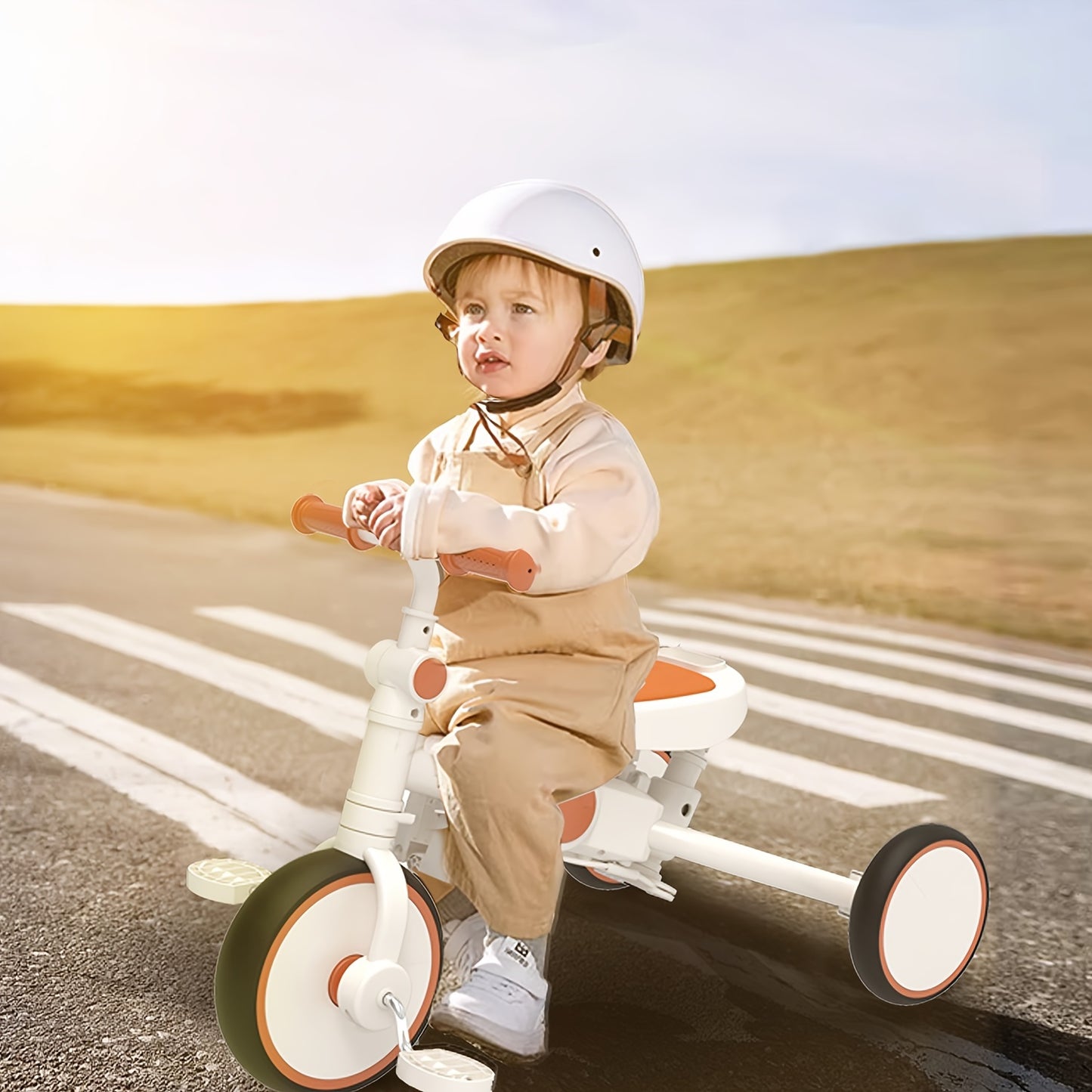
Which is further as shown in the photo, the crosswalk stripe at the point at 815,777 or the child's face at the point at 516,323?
the crosswalk stripe at the point at 815,777

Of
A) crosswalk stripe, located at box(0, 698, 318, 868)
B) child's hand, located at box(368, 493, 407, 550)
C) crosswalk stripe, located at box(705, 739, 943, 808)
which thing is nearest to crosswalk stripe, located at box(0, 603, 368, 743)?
crosswalk stripe, located at box(0, 698, 318, 868)

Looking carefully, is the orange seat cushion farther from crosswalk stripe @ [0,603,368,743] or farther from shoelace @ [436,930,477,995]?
crosswalk stripe @ [0,603,368,743]

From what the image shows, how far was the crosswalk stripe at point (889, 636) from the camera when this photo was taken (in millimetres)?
7098

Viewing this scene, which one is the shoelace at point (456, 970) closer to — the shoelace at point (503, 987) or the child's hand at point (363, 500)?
the shoelace at point (503, 987)

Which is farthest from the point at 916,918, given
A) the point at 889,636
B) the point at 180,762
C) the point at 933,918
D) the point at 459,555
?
the point at 889,636

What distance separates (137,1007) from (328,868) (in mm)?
758

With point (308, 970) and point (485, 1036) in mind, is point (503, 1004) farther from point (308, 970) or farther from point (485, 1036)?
point (308, 970)

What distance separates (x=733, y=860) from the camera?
2.74 metres

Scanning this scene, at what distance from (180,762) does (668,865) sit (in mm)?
1625

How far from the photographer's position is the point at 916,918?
275 centimetres

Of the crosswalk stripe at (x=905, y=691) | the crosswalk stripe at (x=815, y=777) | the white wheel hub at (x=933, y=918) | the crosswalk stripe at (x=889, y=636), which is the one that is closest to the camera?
the white wheel hub at (x=933, y=918)

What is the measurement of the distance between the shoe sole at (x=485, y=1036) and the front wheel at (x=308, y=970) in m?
0.26

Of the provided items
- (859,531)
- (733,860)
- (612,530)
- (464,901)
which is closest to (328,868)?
(612,530)

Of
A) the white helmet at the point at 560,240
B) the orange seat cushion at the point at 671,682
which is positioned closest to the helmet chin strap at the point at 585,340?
the white helmet at the point at 560,240
